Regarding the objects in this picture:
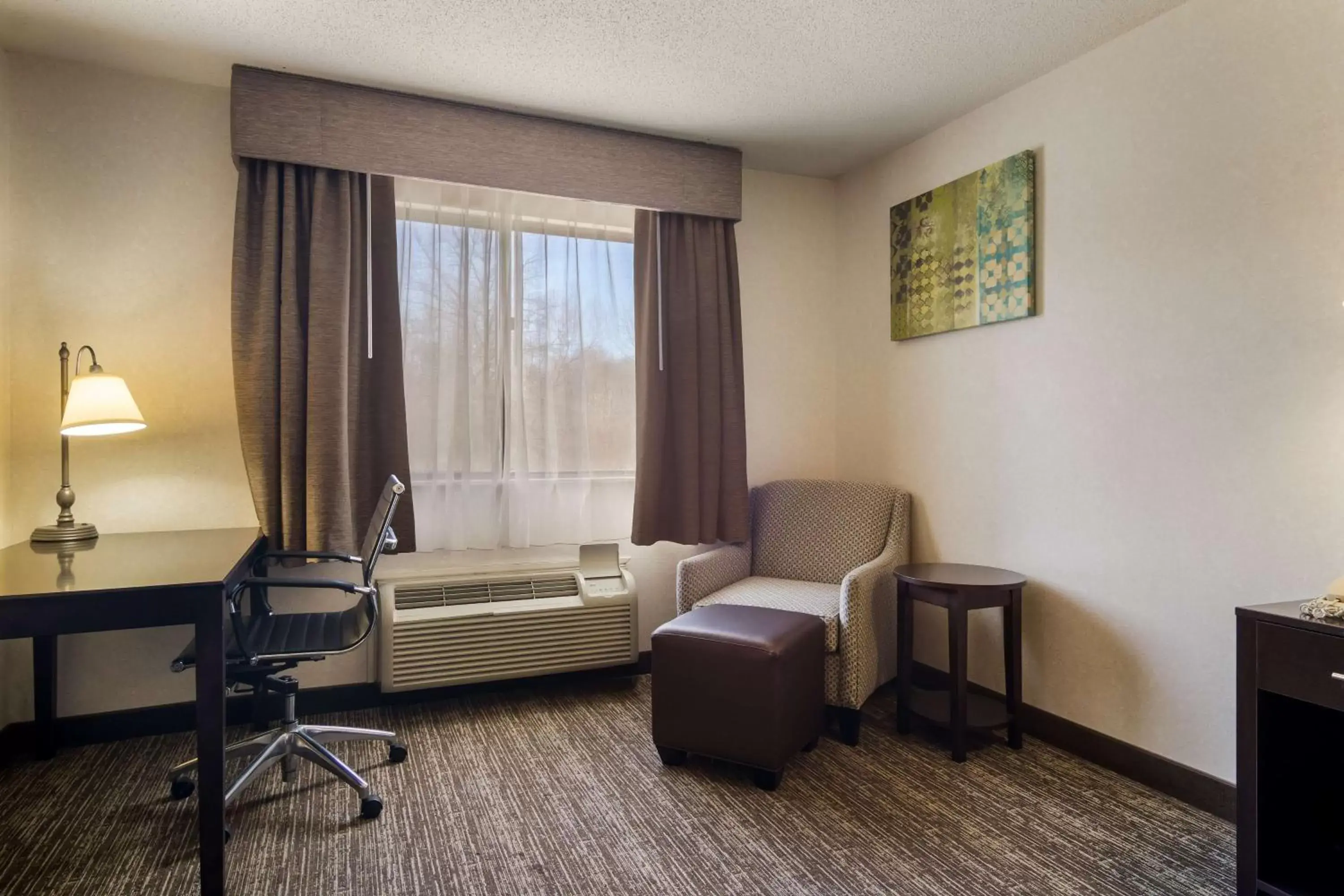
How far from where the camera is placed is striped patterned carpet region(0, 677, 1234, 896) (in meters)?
1.89

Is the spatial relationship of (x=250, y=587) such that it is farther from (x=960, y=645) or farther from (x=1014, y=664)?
(x=1014, y=664)

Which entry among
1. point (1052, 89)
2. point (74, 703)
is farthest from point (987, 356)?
point (74, 703)

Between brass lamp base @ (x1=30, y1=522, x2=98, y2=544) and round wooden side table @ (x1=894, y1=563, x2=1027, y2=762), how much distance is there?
2831 mm

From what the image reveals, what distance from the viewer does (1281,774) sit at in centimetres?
178

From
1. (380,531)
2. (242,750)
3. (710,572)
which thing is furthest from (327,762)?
(710,572)

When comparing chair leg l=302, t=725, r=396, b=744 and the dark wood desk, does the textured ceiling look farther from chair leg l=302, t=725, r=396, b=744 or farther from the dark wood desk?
chair leg l=302, t=725, r=396, b=744

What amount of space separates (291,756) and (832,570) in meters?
2.20

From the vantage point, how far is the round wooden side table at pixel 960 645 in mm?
2576

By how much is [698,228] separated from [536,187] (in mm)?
787

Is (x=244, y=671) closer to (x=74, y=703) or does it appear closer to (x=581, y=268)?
(x=74, y=703)

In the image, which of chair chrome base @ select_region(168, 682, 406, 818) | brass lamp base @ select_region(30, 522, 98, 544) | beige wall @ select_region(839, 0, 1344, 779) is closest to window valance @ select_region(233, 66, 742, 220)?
beige wall @ select_region(839, 0, 1344, 779)

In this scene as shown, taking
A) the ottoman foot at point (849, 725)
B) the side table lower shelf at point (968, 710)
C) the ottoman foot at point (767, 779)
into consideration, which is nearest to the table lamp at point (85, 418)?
the ottoman foot at point (767, 779)

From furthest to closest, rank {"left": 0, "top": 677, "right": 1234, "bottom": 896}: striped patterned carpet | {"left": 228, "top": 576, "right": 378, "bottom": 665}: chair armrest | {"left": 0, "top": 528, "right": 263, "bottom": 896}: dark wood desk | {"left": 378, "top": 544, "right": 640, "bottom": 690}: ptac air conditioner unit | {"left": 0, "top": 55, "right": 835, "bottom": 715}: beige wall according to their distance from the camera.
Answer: {"left": 378, "top": 544, "right": 640, "bottom": 690}: ptac air conditioner unit < {"left": 0, "top": 55, "right": 835, "bottom": 715}: beige wall < {"left": 228, "top": 576, "right": 378, "bottom": 665}: chair armrest < {"left": 0, "top": 677, "right": 1234, "bottom": 896}: striped patterned carpet < {"left": 0, "top": 528, "right": 263, "bottom": 896}: dark wood desk

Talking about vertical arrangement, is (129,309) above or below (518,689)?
above
